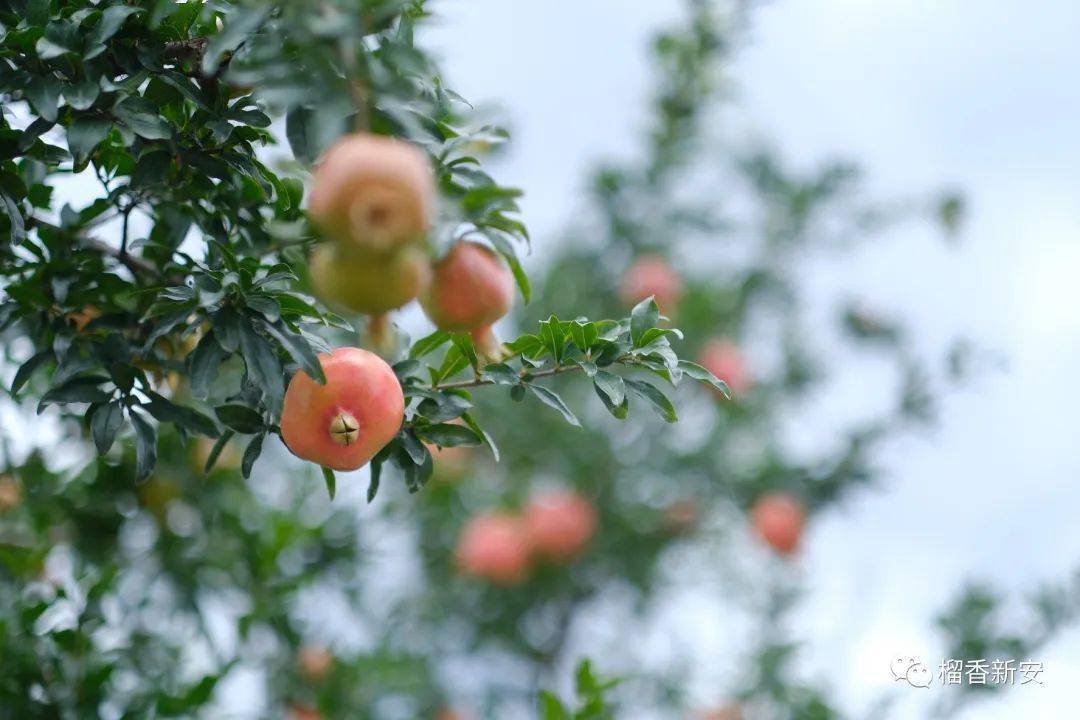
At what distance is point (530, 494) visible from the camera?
3.81m

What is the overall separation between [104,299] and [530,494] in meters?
2.58

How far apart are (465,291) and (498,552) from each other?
241 cm

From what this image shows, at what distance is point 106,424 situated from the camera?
3.84 feet

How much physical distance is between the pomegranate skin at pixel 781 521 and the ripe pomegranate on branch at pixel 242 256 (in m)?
2.30

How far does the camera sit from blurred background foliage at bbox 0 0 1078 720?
1.08 meters

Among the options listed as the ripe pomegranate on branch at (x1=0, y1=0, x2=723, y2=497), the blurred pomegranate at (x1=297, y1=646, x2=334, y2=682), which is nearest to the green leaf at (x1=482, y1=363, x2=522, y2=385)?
the ripe pomegranate on branch at (x1=0, y1=0, x2=723, y2=497)

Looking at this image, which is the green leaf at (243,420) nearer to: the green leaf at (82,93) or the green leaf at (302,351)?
the green leaf at (302,351)

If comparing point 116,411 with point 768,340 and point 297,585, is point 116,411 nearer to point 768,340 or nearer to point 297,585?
point 297,585

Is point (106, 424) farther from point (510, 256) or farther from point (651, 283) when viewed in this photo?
point (651, 283)

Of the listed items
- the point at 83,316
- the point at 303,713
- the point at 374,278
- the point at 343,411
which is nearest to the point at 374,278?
the point at 374,278

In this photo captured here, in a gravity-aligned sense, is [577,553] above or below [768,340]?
below

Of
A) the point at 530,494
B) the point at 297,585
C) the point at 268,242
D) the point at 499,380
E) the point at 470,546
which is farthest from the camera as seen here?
the point at 530,494

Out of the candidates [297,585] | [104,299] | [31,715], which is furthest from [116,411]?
[297,585]

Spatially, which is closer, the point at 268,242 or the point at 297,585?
the point at 268,242
